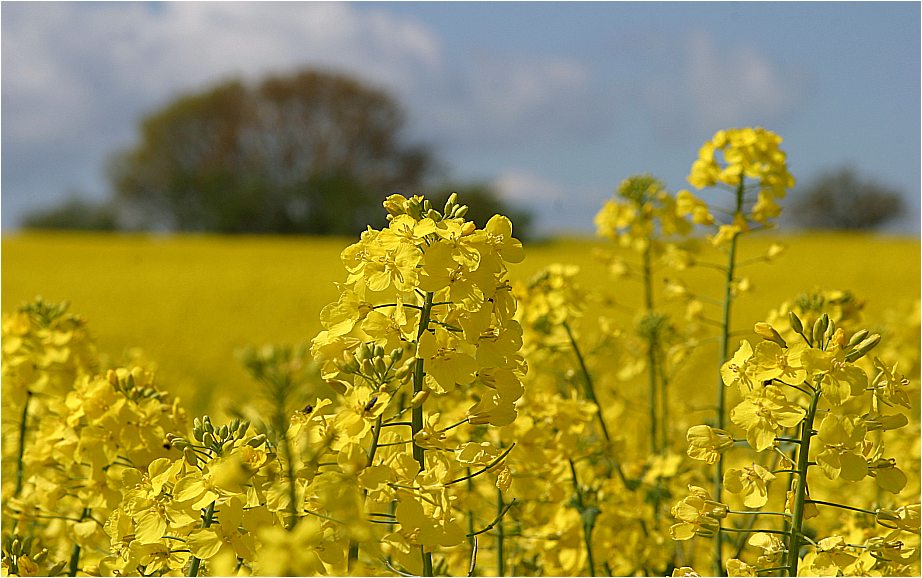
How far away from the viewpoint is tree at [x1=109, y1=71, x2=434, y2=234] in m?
37.5

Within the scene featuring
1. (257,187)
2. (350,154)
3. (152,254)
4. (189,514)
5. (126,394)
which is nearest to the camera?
(189,514)

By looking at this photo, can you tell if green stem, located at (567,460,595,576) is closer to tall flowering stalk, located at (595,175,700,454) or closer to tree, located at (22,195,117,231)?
tall flowering stalk, located at (595,175,700,454)

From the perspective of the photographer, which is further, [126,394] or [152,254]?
[152,254]

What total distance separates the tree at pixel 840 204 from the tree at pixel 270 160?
20030 millimetres

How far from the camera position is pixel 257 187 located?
37188mm

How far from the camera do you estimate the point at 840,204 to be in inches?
1796

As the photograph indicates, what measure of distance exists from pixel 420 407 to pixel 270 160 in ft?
136

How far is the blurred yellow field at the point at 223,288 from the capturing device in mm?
10515

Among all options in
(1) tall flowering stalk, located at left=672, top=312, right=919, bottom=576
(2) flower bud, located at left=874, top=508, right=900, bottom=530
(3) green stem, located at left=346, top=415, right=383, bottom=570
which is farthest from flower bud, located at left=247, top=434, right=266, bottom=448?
(2) flower bud, located at left=874, top=508, right=900, bottom=530

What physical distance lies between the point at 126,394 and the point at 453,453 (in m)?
1.04

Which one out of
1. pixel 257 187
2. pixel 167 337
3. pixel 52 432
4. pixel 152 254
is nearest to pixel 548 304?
pixel 52 432

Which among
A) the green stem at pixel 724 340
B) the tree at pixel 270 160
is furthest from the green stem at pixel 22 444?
the tree at pixel 270 160

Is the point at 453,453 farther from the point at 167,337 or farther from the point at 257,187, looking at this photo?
the point at 257,187

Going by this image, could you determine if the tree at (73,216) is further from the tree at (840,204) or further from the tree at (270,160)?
the tree at (840,204)
